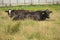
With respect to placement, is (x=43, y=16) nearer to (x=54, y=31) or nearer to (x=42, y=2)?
(x=54, y=31)

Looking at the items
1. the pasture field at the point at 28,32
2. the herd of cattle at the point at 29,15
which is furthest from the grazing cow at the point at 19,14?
the pasture field at the point at 28,32

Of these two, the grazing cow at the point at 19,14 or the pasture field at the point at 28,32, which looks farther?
the grazing cow at the point at 19,14

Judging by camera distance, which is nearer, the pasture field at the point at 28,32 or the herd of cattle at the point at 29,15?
the pasture field at the point at 28,32

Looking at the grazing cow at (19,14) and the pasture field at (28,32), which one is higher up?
the grazing cow at (19,14)

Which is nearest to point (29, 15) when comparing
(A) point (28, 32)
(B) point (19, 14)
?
(B) point (19, 14)

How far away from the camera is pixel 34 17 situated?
10141 millimetres

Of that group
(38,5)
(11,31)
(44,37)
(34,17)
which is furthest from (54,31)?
(38,5)

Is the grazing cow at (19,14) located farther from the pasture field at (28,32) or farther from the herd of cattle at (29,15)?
the pasture field at (28,32)

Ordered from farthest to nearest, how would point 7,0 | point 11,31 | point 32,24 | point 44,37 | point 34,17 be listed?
point 7,0, point 34,17, point 32,24, point 11,31, point 44,37

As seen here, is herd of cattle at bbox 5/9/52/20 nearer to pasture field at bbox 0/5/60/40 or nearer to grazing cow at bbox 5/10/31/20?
grazing cow at bbox 5/10/31/20

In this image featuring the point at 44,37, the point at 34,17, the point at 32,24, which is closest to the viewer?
the point at 44,37

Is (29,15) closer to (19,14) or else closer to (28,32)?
(19,14)

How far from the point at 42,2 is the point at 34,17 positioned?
447 cm

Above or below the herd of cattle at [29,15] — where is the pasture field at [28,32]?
below
